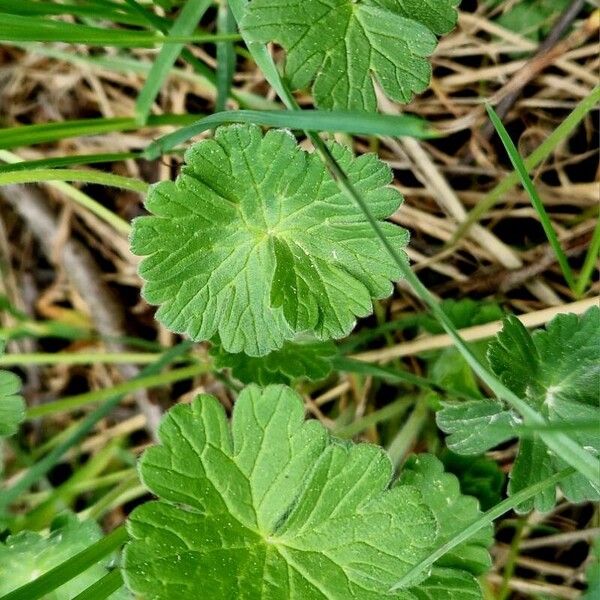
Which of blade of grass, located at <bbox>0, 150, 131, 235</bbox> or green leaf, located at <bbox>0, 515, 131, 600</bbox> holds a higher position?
blade of grass, located at <bbox>0, 150, 131, 235</bbox>

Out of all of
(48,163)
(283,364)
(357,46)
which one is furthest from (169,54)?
(283,364)

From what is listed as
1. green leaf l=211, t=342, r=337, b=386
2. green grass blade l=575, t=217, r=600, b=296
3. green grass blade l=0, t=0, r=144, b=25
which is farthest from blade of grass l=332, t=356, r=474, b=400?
green grass blade l=0, t=0, r=144, b=25

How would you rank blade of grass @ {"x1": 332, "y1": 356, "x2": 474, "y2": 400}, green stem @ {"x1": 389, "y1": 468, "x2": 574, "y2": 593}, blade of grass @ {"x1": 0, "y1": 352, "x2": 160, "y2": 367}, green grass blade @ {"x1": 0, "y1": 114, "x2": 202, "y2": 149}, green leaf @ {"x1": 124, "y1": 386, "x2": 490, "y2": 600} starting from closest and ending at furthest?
green stem @ {"x1": 389, "y1": 468, "x2": 574, "y2": 593}
green leaf @ {"x1": 124, "y1": 386, "x2": 490, "y2": 600}
green grass blade @ {"x1": 0, "y1": 114, "x2": 202, "y2": 149}
blade of grass @ {"x1": 332, "y1": 356, "x2": 474, "y2": 400}
blade of grass @ {"x1": 0, "y1": 352, "x2": 160, "y2": 367}

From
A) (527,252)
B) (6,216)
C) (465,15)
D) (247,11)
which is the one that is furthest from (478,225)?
(6,216)

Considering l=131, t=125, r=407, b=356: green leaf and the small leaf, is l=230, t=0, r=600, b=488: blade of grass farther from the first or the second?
the small leaf

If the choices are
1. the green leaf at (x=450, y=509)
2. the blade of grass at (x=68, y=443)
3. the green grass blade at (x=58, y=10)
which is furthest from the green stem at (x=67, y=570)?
the green grass blade at (x=58, y=10)

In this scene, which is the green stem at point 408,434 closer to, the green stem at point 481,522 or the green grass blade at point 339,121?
the green stem at point 481,522
